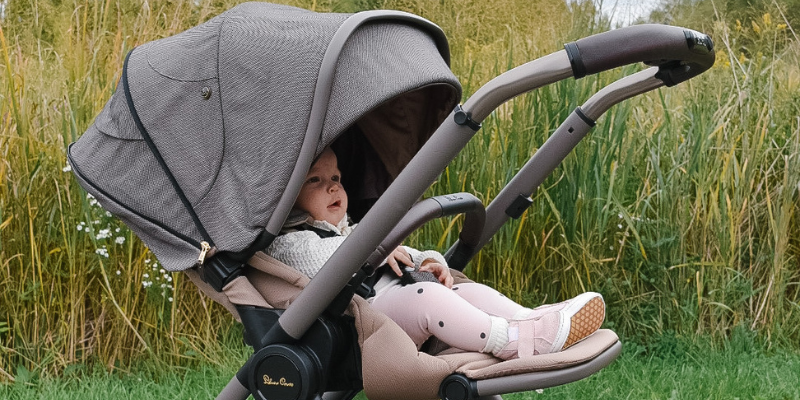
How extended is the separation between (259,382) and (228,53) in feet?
2.69

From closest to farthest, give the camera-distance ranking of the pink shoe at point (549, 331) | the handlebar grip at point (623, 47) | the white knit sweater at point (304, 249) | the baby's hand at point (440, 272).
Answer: the handlebar grip at point (623, 47)
the pink shoe at point (549, 331)
the white knit sweater at point (304, 249)
the baby's hand at point (440, 272)

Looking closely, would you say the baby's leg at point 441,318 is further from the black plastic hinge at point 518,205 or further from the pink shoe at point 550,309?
the black plastic hinge at point 518,205

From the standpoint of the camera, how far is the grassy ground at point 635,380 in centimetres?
351

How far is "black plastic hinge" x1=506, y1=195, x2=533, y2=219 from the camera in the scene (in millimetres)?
2666

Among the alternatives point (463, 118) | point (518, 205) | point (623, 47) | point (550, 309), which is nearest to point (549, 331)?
point (550, 309)

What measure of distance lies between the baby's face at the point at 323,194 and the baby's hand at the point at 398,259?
19cm

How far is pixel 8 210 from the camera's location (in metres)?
3.77

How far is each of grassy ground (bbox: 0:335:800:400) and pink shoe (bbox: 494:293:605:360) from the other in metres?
1.20

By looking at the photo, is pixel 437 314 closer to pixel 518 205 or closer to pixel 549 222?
pixel 518 205

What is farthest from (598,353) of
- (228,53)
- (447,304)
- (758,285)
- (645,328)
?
(758,285)

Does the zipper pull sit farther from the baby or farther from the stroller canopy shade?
the baby

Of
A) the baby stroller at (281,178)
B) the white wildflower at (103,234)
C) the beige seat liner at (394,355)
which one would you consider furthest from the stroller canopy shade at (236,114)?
the white wildflower at (103,234)

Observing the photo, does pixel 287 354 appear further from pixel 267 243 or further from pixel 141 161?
pixel 141 161

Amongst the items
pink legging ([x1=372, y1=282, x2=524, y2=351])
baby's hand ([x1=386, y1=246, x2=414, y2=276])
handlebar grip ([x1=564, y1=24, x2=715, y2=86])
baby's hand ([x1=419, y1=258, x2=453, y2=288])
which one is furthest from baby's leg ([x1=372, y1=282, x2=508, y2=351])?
handlebar grip ([x1=564, y1=24, x2=715, y2=86])
